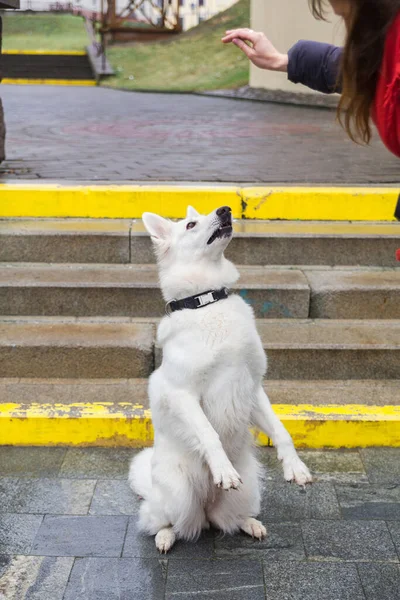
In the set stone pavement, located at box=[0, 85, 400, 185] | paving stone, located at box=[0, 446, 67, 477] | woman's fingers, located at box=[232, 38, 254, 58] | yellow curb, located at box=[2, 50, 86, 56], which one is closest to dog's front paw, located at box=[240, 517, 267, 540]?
paving stone, located at box=[0, 446, 67, 477]

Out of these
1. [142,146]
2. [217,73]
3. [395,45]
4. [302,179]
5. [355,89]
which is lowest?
[217,73]

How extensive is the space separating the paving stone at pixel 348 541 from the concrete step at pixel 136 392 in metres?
1.03

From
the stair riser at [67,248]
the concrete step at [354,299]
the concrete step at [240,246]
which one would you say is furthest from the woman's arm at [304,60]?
the stair riser at [67,248]

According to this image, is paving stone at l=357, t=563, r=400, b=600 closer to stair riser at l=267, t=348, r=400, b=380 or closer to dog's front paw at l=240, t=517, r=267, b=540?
dog's front paw at l=240, t=517, r=267, b=540

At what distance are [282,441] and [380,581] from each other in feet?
2.21

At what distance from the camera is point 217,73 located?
17438 mm

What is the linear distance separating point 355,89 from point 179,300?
1.47 m

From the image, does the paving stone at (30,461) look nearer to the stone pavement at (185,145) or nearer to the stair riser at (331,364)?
the stair riser at (331,364)

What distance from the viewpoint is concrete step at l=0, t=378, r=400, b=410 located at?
4441 mm

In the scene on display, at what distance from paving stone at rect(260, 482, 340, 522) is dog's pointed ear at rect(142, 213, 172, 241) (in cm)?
140

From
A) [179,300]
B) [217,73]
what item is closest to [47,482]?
[179,300]

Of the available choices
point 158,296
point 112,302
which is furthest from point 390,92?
point 112,302

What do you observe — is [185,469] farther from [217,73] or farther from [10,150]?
[217,73]

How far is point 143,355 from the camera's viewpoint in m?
4.71
